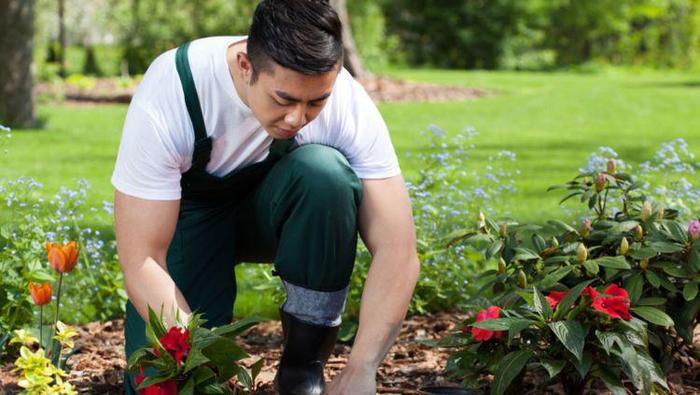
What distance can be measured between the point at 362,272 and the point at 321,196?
1034 mm

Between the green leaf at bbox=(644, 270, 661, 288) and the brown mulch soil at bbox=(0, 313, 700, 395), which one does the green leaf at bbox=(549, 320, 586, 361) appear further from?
the brown mulch soil at bbox=(0, 313, 700, 395)

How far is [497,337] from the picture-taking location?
2582 millimetres

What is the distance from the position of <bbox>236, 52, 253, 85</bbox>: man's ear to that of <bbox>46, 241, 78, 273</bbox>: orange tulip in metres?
0.54

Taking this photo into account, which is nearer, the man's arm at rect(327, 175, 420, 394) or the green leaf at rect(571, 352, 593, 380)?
the green leaf at rect(571, 352, 593, 380)

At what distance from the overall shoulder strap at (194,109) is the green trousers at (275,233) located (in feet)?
0.50

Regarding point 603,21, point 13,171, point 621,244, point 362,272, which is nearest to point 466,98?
point 13,171

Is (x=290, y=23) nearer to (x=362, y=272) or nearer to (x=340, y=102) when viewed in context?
(x=340, y=102)

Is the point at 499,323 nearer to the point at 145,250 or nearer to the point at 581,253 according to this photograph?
the point at 581,253

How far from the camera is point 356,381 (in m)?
2.49

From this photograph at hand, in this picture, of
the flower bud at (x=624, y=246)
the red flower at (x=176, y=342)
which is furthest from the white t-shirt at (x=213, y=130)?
the flower bud at (x=624, y=246)

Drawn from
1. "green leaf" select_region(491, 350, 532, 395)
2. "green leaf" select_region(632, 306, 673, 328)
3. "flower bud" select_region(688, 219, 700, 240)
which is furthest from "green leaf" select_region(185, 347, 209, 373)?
"flower bud" select_region(688, 219, 700, 240)

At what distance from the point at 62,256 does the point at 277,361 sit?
1107 mm

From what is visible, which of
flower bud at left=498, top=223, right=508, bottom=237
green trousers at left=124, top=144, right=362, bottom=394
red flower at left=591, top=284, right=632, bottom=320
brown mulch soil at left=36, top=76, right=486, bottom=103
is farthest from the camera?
brown mulch soil at left=36, top=76, right=486, bottom=103

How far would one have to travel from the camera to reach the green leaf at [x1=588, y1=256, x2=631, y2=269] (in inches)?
102
